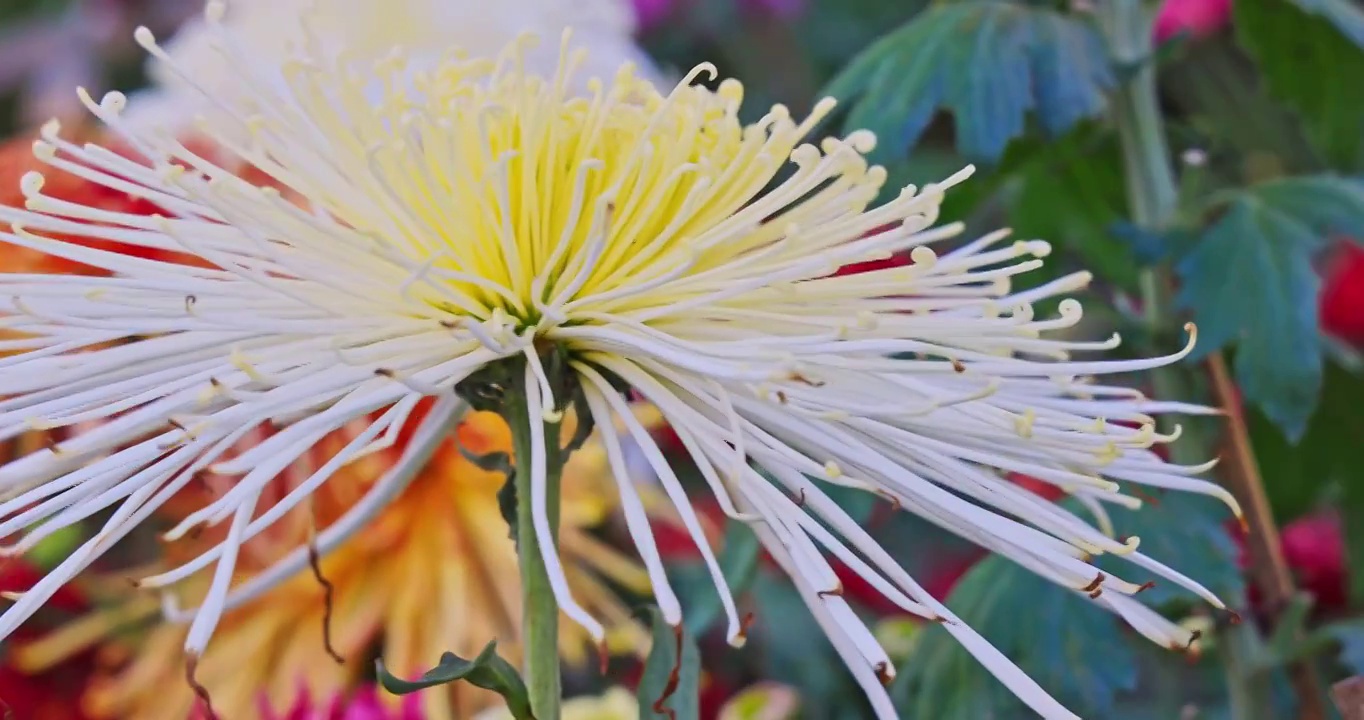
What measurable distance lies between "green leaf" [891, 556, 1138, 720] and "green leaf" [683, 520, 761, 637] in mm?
74

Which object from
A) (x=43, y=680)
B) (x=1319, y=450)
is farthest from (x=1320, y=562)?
(x=43, y=680)

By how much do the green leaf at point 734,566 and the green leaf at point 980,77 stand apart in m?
0.16

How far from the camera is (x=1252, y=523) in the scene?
550 mm

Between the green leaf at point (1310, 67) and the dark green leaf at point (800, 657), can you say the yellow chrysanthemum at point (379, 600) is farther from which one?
Answer: the green leaf at point (1310, 67)

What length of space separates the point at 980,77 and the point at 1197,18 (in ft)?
1.96

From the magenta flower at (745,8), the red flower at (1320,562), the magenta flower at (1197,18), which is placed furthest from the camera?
the magenta flower at (745,8)

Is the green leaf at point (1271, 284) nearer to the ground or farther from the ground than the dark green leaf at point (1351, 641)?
farther from the ground

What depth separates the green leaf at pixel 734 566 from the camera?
1.75ft

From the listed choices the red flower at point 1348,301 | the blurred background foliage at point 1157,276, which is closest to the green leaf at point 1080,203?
the blurred background foliage at point 1157,276

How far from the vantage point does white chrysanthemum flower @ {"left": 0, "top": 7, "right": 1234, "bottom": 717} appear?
1.04ft

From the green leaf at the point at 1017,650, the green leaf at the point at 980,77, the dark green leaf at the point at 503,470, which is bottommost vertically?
the green leaf at the point at 1017,650

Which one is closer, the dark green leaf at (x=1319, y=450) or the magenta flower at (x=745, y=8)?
the dark green leaf at (x=1319, y=450)

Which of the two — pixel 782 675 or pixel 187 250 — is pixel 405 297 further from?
pixel 782 675

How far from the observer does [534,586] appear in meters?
0.35
